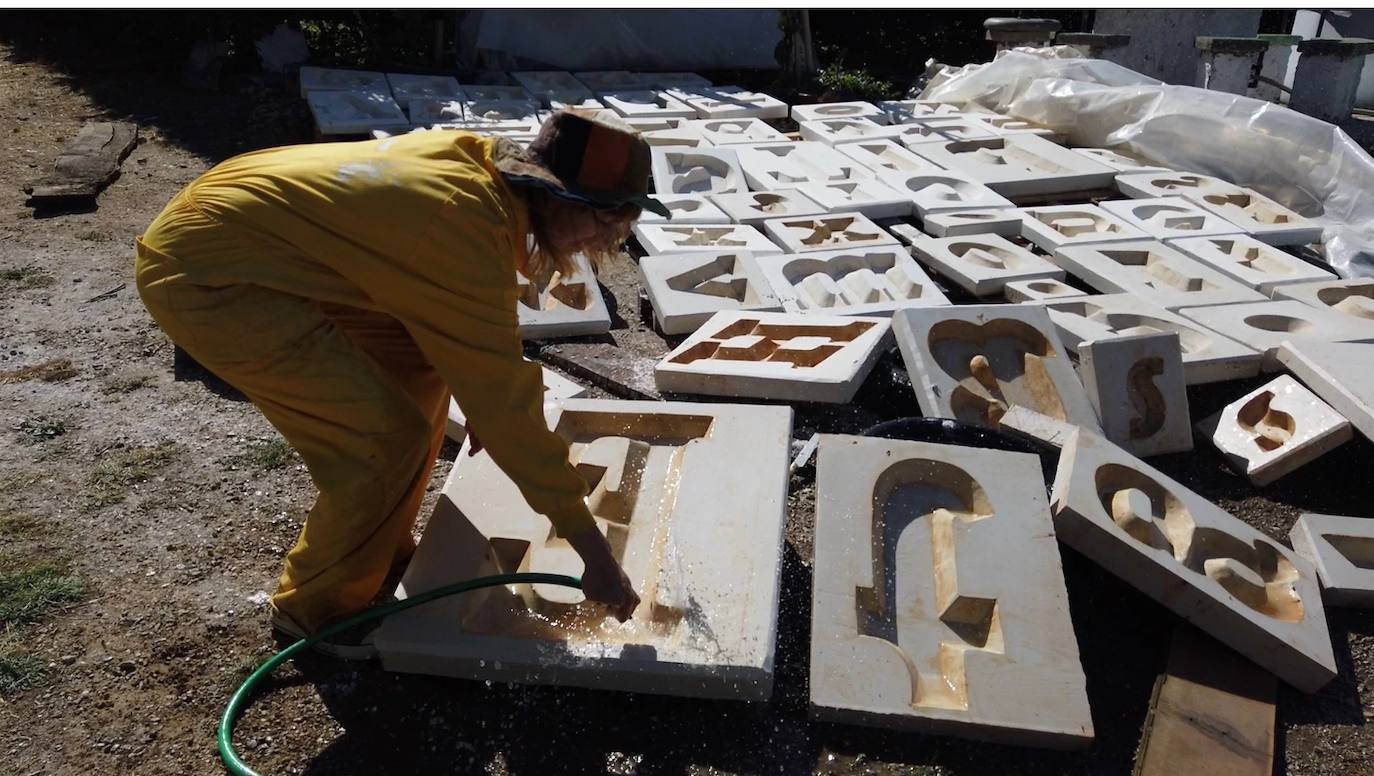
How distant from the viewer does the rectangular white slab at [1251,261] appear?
4.58m

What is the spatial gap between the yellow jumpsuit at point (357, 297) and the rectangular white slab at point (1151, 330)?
2.59m

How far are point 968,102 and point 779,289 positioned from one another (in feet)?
14.2

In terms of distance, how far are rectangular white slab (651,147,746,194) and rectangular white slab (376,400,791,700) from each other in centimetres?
306

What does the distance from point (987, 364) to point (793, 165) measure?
9.98 ft

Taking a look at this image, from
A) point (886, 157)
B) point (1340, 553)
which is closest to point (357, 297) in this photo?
point (1340, 553)

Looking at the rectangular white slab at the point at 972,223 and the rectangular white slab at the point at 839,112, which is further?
the rectangular white slab at the point at 839,112

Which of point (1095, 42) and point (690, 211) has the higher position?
point (1095, 42)

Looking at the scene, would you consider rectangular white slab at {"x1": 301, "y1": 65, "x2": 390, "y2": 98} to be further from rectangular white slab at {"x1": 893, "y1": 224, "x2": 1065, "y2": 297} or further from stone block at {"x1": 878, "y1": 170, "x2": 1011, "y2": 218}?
rectangular white slab at {"x1": 893, "y1": 224, "x2": 1065, "y2": 297}

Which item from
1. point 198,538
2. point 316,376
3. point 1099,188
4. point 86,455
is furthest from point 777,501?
point 1099,188

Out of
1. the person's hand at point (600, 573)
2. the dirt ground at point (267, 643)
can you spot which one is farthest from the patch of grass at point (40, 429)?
the person's hand at point (600, 573)

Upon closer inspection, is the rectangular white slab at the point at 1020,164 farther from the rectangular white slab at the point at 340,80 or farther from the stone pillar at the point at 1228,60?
the rectangular white slab at the point at 340,80

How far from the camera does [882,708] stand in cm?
225

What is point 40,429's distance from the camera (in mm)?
3535

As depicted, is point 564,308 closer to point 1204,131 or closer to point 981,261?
point 981,261
